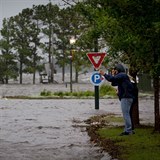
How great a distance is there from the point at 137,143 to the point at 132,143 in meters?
0.11

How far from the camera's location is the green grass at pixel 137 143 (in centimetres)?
928

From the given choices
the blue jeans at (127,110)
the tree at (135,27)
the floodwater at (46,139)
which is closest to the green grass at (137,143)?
the blue jeans at (127,110)

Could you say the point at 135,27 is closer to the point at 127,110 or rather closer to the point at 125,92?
the point at 125,92

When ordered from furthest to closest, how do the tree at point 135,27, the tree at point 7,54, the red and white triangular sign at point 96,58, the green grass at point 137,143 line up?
the tree at point 7,54 → the red and white triangular sign at point 96,58 → the green grass at point 137,143 → the tree at point 135,27

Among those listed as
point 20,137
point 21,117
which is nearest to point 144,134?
point 20,137

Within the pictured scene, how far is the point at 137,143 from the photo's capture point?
10820mm

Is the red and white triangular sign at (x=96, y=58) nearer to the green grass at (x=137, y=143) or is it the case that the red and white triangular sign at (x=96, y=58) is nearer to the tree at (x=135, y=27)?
the green grass at (x=137, y=143)

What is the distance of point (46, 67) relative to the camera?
73.5 meters

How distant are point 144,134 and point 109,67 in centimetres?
305

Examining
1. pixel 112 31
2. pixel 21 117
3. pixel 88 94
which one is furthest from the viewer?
pixel 88 94

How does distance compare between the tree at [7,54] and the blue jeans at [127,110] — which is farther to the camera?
the tree at [7,54]

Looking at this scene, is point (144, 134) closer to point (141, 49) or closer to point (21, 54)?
point (141, 49)

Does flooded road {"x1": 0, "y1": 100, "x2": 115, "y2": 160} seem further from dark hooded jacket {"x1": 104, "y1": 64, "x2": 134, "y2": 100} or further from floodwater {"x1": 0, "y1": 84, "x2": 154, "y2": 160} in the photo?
dark hooded jacket {"x1": 104, "y1": 64, "x2": 134, "y2": 100}

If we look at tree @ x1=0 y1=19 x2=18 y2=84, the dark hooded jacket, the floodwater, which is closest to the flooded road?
the floodwater
